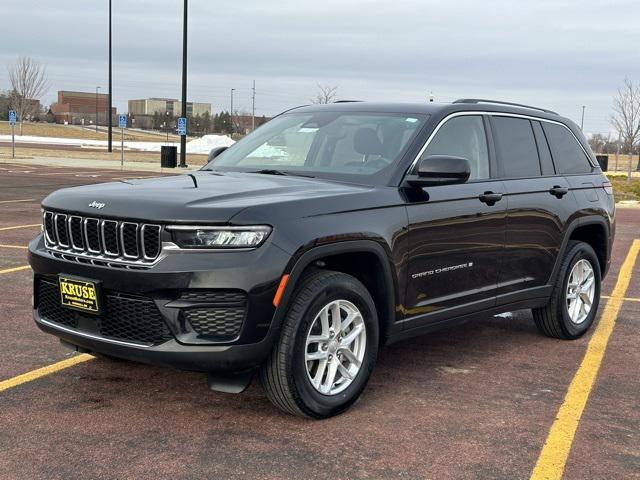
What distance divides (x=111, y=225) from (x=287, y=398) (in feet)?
4.15

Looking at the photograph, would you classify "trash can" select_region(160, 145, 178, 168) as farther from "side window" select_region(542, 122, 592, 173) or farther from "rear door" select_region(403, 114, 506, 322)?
"rear door" select_region(403, 114, 506, 322)

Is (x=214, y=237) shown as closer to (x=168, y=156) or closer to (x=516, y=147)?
(x=516, y=147)

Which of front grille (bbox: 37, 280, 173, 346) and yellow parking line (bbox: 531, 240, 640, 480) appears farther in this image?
front grille (bbox: 37, 280, 173, 346)

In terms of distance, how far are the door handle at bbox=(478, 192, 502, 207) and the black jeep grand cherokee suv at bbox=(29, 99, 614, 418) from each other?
0.05 ft

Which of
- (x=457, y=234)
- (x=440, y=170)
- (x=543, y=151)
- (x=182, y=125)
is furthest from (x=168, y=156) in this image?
(x=440, y=170)

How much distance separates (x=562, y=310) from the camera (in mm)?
6449

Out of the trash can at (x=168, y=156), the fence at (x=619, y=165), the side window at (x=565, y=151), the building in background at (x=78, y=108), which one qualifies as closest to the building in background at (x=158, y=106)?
the building in background at (x=78, y=108)

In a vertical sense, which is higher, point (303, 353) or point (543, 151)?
point (543, 151)

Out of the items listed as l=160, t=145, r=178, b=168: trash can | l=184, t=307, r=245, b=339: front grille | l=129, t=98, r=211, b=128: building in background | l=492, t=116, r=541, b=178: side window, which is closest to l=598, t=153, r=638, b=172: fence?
l=160, t=145, r=178, b=168: trash can

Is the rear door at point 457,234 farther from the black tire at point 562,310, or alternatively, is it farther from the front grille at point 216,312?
the front grille at point 216,312

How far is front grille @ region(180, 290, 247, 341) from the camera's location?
4004mm

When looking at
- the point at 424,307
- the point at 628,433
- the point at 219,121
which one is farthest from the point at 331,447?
the point at 219,121

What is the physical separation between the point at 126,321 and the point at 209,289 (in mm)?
521

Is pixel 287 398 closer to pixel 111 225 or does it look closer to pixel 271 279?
pixel 271 279
